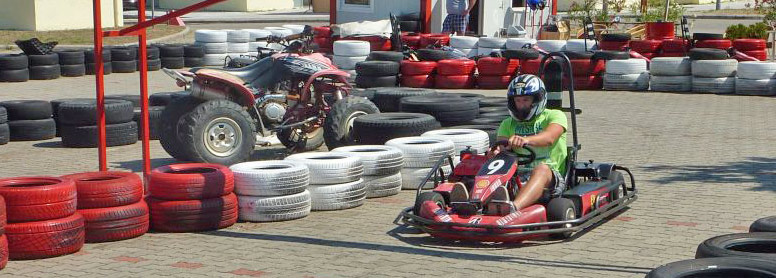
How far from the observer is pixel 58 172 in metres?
11.0

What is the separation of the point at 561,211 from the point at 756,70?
10.9m

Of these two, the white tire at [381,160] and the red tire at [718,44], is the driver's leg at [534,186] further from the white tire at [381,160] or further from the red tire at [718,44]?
the red tire at [718,44]

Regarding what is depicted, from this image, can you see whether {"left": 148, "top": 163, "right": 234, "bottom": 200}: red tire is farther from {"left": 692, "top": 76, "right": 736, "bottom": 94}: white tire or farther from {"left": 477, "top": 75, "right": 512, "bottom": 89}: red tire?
{"left": 692, "top": 76, "right": 736, "bottom": 94}: white tire

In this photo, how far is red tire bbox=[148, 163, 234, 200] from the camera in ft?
26.9

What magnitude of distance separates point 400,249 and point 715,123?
26.4 feet

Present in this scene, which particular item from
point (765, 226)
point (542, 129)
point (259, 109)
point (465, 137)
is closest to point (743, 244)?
point (765, 226)

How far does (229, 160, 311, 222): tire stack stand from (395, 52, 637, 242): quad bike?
2.61 feet

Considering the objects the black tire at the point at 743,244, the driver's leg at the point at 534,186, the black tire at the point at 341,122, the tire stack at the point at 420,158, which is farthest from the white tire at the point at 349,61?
the black tire at the point at 743,244

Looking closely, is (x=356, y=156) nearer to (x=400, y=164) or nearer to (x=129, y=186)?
(x=400, y=164)

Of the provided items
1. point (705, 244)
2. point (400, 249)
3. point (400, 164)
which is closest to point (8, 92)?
point (400, 164)

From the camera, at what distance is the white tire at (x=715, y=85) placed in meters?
18.0

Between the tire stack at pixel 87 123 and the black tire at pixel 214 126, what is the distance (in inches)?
84.0

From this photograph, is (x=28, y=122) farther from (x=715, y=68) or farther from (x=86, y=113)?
(x=715, y=68)

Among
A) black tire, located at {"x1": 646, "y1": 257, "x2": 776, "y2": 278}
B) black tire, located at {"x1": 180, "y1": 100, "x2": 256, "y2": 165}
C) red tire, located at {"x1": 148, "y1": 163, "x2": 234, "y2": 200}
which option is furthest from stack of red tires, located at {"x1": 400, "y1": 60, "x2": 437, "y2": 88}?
black tire, located at {"x1": 646, "y1": 257, "x2": 776, "y2": 278}
